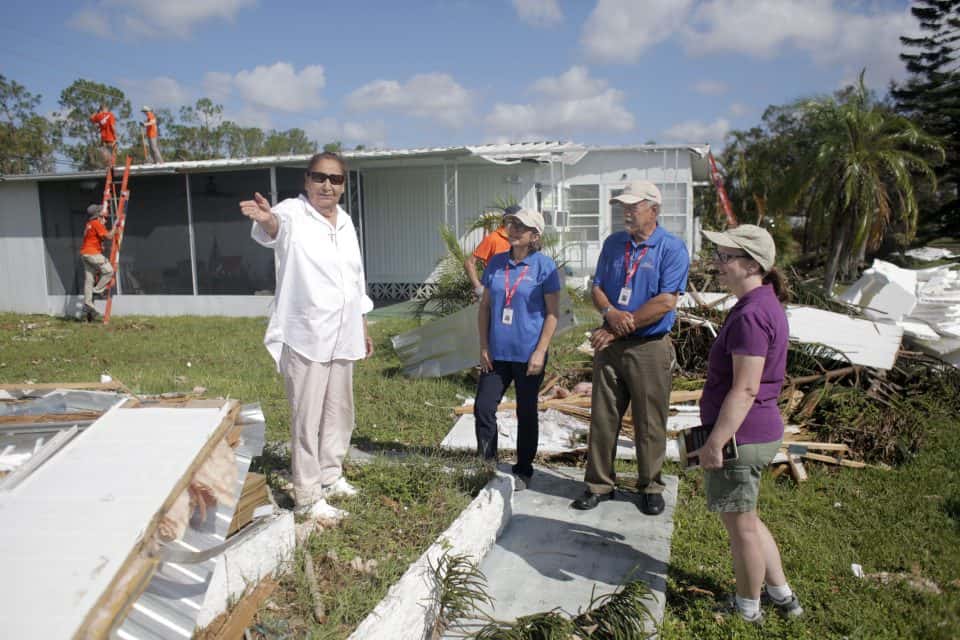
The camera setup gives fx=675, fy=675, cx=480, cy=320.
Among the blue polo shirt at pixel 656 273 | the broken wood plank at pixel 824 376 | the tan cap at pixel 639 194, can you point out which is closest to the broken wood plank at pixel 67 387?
the blue polo shirt at pixel 656 273

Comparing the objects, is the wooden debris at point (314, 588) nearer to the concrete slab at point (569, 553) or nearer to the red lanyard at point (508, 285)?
the concrete slab at point (569, 553)

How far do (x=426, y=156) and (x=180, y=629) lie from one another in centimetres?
1139

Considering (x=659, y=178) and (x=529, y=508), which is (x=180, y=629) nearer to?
(x=529, y=508)

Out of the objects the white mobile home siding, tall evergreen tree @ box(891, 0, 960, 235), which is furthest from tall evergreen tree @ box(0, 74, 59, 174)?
tall evergreen tree @ box(891, 0, 960, 235)

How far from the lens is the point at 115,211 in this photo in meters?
14.0

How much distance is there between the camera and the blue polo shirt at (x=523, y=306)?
4309 millimetres

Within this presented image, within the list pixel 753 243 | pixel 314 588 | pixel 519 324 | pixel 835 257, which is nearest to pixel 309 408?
pixel 314 588

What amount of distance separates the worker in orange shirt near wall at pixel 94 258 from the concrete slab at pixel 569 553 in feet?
37.8

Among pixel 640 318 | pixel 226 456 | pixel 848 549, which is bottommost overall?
pixel 848 549

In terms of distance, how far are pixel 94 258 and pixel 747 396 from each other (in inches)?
527

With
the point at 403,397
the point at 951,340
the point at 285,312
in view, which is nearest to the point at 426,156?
the point at 403,397

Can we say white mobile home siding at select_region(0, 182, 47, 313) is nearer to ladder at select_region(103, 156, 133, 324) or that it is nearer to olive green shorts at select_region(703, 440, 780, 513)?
ladder at select_region(103, 156, 133, 324)

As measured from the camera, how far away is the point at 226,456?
116 inches

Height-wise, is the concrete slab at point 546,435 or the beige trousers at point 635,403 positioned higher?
the beige trousers at point 635,403
